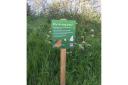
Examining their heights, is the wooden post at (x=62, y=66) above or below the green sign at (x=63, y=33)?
below

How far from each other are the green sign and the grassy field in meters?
0.02

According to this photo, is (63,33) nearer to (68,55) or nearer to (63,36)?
(63,36)

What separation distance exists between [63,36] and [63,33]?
17mm

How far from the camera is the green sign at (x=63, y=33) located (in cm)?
182

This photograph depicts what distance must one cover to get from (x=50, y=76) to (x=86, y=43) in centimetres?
27

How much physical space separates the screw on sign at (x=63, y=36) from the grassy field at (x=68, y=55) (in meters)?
0.02

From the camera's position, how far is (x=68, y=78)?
1830 millimetres

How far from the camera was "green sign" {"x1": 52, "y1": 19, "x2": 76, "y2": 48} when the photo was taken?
1820 mm

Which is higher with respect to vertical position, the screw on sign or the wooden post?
the screw on sign

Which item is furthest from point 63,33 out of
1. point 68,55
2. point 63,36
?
point 68,55

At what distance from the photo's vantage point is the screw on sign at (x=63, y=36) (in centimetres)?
182

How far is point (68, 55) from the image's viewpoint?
1837mm

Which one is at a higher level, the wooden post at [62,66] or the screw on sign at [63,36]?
the screw on sign at [63,36]
